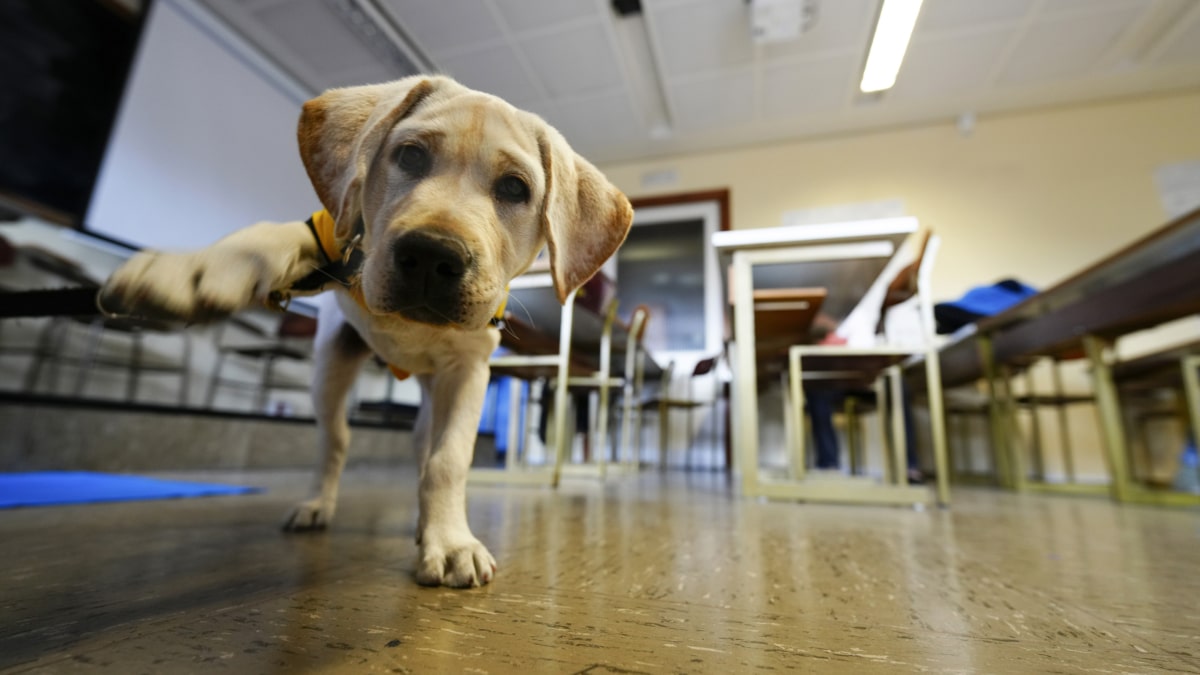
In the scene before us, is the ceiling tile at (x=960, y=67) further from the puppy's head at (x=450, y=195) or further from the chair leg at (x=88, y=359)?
the chair leg at (x=88, y=359)

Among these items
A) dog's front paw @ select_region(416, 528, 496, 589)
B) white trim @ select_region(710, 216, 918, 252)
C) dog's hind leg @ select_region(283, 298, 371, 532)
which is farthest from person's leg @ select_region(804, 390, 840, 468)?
dog's front paw @ select_region(416, 528, 496, 589)

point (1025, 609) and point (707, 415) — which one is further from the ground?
point (707, 415)

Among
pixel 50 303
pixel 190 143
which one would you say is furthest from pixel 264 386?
pixel 50 303

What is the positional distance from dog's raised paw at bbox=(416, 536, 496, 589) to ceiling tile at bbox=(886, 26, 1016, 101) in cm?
135

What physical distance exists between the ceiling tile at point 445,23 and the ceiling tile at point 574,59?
1.06ft

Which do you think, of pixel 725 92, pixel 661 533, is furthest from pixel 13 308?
pixel 725 92

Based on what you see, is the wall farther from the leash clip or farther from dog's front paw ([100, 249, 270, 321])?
dog's front paw ([100, 249, 270, 321])

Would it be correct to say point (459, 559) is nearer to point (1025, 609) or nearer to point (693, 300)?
point (1025, 609)

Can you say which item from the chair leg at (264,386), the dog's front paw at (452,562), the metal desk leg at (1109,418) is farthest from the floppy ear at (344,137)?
the chair leg at (264,386)

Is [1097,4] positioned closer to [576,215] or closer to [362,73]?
[576,215]

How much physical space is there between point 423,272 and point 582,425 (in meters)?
4.33

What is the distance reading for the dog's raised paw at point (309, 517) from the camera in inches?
42.3

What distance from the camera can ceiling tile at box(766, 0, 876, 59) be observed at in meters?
3.12

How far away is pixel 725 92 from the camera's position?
4664mm
